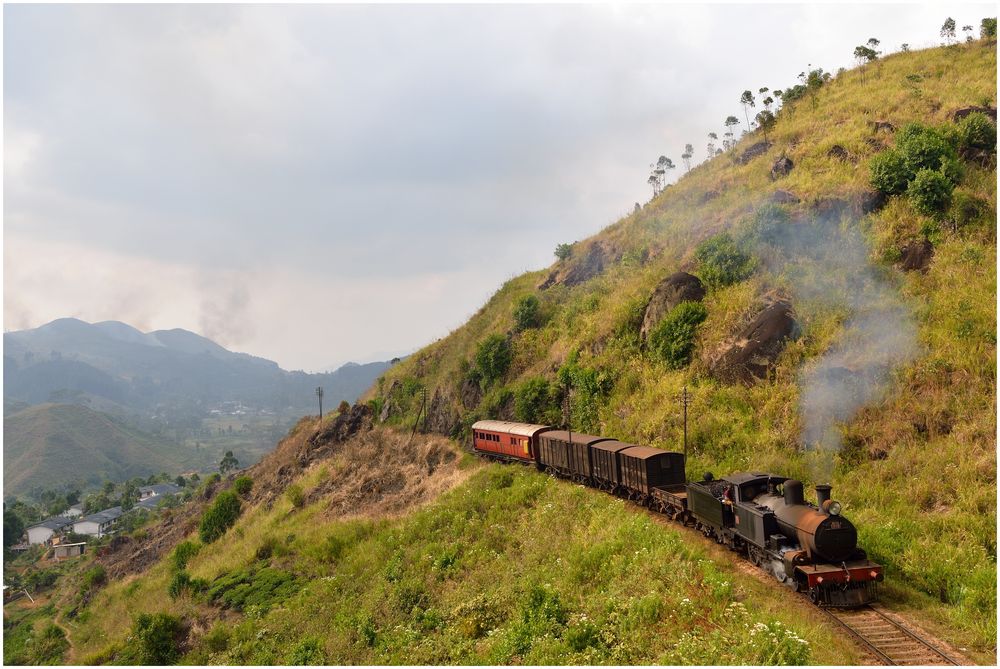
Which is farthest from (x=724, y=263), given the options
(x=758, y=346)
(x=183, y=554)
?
(x=183, y=554)

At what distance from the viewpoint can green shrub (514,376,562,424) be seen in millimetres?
44344

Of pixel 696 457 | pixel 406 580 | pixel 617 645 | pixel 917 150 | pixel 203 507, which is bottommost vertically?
pixel 203 507

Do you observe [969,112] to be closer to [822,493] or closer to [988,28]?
[988,28]

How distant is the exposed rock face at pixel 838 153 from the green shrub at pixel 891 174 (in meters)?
5.89

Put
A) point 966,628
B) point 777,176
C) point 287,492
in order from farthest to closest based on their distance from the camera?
point 287,492 → point 777,176 → point 966,628

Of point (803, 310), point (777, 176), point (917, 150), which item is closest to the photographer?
point (803, 310)

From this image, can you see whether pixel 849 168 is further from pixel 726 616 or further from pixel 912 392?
pixel 726 616

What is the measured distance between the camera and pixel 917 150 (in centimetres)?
3691

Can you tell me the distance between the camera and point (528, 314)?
2199 inches

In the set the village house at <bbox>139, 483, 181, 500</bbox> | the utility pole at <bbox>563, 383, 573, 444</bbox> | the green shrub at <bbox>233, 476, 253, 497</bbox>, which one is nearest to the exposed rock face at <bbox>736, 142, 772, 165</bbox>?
the utility pole at <bbox>563, 383, 573, 444</bbox>

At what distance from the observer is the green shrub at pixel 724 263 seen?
1495 inches

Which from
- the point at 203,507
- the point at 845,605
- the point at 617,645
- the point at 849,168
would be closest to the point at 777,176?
the point at 849,168

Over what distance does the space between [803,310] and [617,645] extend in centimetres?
2443

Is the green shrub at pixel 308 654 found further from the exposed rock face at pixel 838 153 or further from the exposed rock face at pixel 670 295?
the exposed rock face at pixel 838 153
